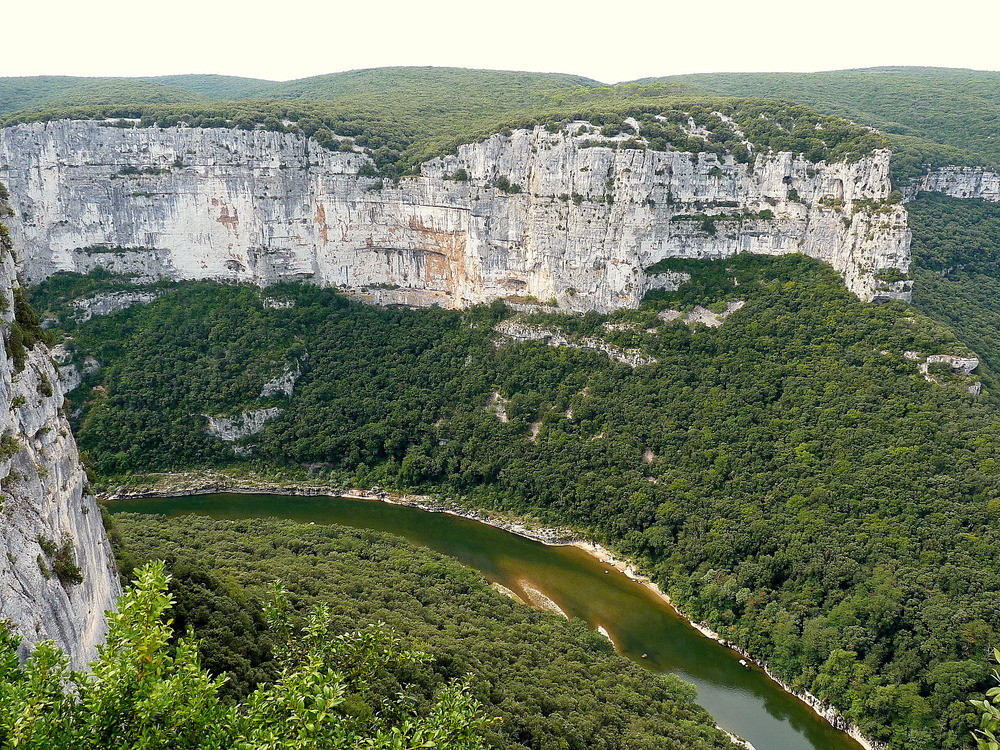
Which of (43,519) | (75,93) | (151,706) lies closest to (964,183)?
Result: (43,519)

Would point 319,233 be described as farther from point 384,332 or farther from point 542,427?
point 542,427

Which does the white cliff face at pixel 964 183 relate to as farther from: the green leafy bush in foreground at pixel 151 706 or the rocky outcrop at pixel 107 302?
the rocky outcrop at pixel 107 302

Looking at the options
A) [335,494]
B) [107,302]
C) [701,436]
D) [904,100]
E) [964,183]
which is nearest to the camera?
[701,436]

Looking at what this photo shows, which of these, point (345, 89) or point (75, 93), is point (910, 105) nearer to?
point (345, 89)

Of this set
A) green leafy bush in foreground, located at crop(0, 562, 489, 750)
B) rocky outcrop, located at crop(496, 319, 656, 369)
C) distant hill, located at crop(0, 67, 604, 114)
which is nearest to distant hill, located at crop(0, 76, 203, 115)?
distant hill, located at crop(0, 67, 604, 114)

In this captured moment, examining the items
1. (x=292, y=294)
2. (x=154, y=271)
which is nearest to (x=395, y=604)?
(x=292, y=294)
